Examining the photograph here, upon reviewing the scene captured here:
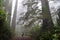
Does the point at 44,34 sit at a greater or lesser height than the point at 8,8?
lesser

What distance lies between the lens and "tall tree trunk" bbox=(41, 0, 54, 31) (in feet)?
8.92

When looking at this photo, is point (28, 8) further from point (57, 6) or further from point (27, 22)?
point (57, 6)

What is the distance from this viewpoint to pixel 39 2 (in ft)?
9.43

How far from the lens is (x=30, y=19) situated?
2.79 m

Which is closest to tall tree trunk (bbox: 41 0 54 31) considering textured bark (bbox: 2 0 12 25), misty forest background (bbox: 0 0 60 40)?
misty forest background (bbox: 0 0 60 40)

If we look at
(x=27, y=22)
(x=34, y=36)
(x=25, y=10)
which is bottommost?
(x=34, y=36)

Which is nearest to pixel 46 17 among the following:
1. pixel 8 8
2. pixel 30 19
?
pixel 30 19

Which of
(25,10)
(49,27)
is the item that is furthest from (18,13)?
(49,27)

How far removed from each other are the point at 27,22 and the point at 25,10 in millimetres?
234

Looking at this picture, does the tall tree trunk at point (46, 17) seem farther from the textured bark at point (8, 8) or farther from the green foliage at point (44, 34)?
the textured bark at point (8, 8)

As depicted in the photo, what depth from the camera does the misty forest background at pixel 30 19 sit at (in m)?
2.66

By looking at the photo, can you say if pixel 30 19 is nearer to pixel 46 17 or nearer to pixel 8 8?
pixel 46 17

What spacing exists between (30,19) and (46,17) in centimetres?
29

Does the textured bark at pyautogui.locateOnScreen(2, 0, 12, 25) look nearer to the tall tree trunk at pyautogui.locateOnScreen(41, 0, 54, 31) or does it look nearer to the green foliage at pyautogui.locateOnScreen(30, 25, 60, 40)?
the green foliage at pyautogui.locateOnScreen(30, 25, 60, 40)
